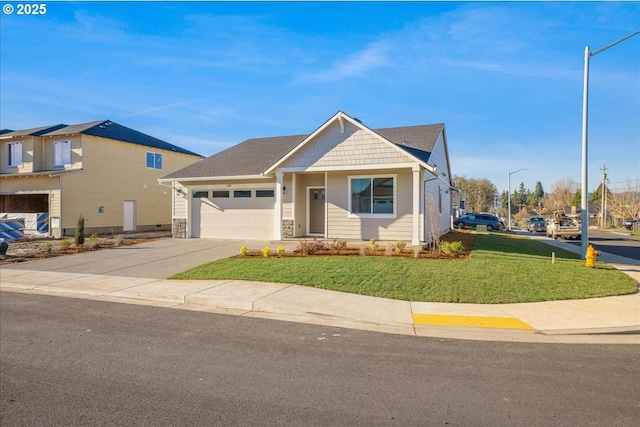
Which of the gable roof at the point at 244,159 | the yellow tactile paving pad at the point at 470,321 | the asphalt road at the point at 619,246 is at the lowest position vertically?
the yellow tactile paving pad at the point at 470,321

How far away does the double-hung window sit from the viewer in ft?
52.7

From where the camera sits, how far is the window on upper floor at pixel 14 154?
2606cm

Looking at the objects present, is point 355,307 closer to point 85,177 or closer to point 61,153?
point 85,177

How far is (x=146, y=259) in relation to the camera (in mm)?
14062

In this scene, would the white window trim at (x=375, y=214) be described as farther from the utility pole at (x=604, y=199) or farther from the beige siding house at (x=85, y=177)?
the utility pole at (x=604, y=199)

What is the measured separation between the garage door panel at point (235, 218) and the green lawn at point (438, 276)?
232 inches

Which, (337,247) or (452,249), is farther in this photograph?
(337,247)

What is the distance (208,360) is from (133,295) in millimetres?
4878

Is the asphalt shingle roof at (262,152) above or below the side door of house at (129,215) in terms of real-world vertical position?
above

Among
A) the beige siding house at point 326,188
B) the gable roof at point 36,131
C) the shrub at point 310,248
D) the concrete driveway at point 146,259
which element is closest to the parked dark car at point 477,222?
the beige siding house at point 326,188

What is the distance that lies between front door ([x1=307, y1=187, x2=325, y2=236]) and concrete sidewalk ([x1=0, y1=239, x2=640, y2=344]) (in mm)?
7567

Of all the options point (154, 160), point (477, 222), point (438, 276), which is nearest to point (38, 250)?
point (154, 160)

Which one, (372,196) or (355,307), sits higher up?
(372,196)

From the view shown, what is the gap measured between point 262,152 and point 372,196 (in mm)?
7360
